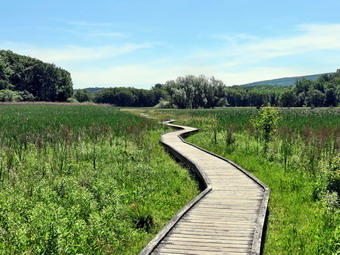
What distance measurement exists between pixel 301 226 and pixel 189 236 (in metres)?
2.84

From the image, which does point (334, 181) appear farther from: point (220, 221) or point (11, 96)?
point (11, 96)

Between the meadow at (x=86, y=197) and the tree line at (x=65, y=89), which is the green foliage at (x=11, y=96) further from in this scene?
the meadow at (x=86, y=197)

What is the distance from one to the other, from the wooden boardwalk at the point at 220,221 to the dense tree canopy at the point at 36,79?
8358cm

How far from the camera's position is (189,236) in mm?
5352

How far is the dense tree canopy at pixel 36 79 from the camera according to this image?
84000 mm

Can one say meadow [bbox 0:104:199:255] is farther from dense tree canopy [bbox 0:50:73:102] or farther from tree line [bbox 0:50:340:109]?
dense tree canopy [bbox 0:50:73:102]

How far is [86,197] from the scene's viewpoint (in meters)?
7.26

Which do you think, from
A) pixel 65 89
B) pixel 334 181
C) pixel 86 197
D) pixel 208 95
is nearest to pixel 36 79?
pixel 65 89

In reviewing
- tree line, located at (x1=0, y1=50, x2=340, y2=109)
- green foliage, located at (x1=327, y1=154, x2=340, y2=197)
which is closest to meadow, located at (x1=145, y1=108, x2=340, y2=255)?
A: green foliage, located at (x1=327, y1=154, x2=340, y2=197)

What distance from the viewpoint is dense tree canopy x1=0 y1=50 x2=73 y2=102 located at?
276 feet

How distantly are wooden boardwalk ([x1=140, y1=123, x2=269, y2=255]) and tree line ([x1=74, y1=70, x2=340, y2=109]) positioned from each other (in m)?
11.1

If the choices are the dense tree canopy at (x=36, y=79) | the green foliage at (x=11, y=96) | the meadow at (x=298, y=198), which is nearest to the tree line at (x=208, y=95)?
the meadow at (x=298, y=198)

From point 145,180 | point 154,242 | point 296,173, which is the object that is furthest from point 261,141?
point 154,242

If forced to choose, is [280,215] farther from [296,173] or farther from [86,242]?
[86,242]
